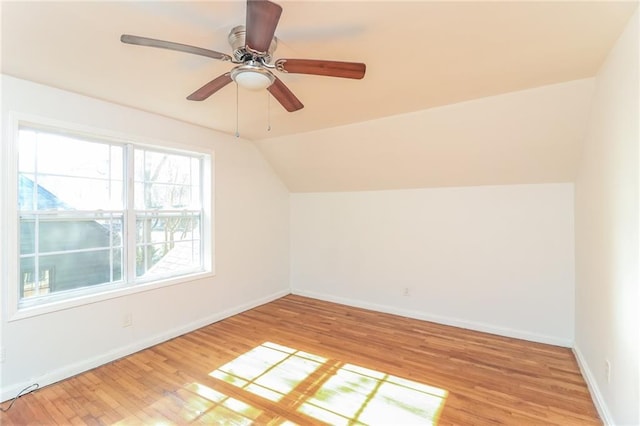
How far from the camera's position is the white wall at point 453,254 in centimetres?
310

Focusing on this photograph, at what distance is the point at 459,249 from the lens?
3.59 meters

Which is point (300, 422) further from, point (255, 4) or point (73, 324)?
point (255, 4)

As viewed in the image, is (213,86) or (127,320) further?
(127,320)

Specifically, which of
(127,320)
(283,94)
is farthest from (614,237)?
(127,320)

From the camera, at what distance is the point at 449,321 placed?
11.9 ft

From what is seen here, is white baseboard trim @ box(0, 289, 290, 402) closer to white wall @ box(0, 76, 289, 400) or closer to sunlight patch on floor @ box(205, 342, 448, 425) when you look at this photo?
white wall @ box(0, 76, 289, 400)

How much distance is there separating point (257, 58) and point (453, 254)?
315 centimetres

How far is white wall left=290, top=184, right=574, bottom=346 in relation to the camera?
310 centimetres

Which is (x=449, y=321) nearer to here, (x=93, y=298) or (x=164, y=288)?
(x=164, y=288)

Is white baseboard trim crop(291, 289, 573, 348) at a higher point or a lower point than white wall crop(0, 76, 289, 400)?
lower

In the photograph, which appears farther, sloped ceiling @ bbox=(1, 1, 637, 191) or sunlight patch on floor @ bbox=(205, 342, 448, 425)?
sunlight patch on floor @ bbox=(205, 342, 448, 425)

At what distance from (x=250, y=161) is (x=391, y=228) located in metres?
2.22

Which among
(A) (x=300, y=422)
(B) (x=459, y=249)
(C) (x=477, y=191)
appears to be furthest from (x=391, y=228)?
(A) (x=300, y=422)

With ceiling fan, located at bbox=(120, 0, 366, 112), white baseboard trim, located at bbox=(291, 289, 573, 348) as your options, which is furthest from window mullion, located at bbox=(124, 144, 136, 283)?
white baseboard trim, located at bbox=(291, 289, 573, 348)
